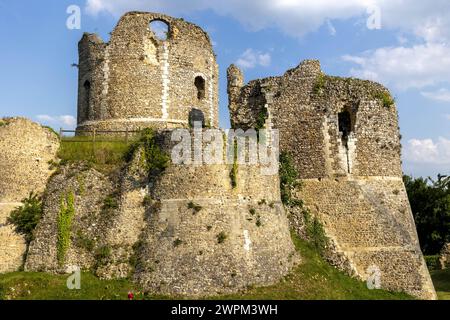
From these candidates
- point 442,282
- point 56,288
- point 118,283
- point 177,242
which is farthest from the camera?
point 442,282

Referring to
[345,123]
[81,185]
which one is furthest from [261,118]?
[81,185]

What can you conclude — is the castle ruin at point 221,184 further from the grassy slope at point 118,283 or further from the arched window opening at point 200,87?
the grassy slope at point 118,283

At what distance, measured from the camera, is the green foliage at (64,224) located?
1998cm

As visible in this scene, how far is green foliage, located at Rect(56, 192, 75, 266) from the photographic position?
20.0 meters

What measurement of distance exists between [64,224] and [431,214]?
31185 mm

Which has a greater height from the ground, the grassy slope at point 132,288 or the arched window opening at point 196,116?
the arched window opening at point 196,116

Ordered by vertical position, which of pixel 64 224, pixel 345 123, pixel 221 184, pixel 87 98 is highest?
pixel 87 98

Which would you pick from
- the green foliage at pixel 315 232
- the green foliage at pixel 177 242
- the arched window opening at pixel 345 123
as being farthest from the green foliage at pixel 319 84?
the green foliage at pixel 177 242

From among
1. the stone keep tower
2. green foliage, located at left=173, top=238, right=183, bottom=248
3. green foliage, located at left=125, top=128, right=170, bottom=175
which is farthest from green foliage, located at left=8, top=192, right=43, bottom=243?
the stone keep tower

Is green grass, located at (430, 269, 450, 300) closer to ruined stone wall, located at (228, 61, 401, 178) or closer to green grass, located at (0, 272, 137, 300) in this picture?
ruined stone wall, located at (228, 61, 401, 178)

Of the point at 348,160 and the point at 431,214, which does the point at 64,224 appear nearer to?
the point at 348,160

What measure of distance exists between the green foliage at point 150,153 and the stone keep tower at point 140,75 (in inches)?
200

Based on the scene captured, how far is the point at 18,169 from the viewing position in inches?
845

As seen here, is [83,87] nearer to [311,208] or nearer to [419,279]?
[311,208]
